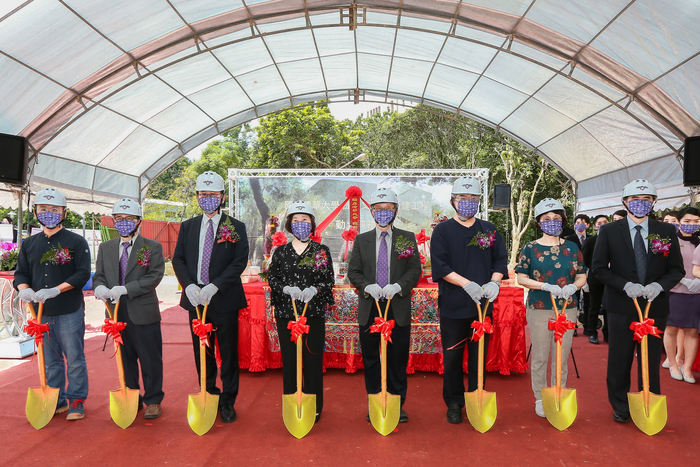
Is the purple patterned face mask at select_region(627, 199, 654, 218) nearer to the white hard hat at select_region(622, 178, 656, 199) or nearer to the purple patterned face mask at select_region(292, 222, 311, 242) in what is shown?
the white hard hat at select_region(622, 178, 656, 199)

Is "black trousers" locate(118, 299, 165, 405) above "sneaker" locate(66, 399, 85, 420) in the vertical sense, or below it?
above

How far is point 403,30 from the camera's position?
7.64 metres

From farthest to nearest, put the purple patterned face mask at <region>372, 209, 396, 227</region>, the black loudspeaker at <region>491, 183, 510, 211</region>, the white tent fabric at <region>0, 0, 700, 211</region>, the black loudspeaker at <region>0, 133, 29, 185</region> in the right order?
1. the black loudspeaker at <region>491, 183, 510, 211</region>
2. the black loudspeaker at <region>0, 133, 29, 185</region>
3. the white tent fabric at <region>0, 0, 700, 211</region>
4. the purple patterned face mask at <region>372, 209, 396, 227</region>

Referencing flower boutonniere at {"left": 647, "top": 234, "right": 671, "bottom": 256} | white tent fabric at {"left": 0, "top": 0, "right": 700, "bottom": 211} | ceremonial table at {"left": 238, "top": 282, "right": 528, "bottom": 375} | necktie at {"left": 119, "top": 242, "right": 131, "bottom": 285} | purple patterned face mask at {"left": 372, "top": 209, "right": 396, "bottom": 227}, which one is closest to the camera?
flower boutonniere at {"left": 647, "top": 234, "right": 671, "bottom": 256}

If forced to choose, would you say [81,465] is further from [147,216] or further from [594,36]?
[147,216]

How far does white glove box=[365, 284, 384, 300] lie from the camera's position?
317 centimetres

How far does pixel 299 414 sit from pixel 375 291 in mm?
1015

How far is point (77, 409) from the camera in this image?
3414mm

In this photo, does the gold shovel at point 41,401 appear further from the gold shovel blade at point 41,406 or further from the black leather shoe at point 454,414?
the black leather shoe at point 454,414

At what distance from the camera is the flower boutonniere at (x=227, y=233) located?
3287 mm

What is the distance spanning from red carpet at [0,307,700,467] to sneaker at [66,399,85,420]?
0.05 m

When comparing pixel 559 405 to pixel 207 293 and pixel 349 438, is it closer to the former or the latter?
pixel 349 438

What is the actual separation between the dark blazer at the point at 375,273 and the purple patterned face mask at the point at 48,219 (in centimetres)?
236

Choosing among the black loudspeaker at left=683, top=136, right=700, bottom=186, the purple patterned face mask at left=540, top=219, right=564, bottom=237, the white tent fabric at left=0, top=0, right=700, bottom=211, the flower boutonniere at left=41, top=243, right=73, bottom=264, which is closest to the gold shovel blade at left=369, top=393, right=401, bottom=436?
the purple patterned face mask at left=540, top=219, right=564, bottom=237
